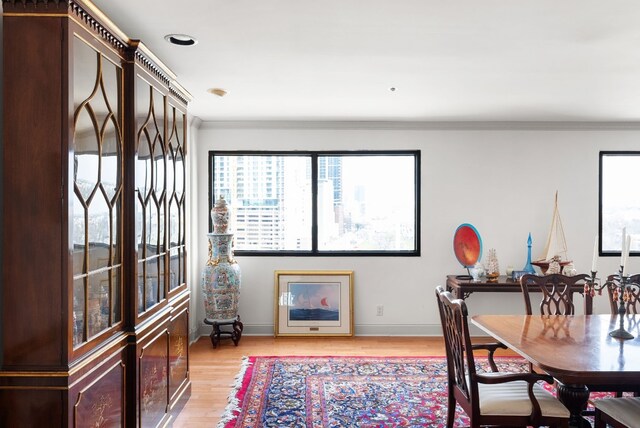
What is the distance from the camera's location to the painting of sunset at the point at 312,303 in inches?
217

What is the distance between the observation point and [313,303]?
18.1 ft

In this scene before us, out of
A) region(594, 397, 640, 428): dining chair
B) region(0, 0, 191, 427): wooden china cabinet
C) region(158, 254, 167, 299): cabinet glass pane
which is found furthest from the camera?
region(158, 254, 167, 299): cabinet glass pane

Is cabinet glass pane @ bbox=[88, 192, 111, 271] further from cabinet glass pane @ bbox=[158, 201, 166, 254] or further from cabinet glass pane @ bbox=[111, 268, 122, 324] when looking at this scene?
cabinet glass pane @ bbox=[158, 201, 166, 254]

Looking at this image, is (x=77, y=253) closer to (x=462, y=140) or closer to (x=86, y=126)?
(x=86, y=126)

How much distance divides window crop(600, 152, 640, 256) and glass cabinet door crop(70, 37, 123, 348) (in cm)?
536

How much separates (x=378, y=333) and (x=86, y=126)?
4.28m

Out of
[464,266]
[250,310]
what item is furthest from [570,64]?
[250,310]

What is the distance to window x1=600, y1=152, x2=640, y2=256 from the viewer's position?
5.64m

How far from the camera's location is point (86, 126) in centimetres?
205

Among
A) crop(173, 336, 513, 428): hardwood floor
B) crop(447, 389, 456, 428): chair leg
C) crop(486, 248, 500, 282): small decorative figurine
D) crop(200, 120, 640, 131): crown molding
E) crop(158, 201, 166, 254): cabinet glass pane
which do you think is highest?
crop(200, 120, 640, 131): crown molding

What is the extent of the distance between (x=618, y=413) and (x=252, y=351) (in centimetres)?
336

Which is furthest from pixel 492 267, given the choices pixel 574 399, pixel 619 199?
pixel 574 399

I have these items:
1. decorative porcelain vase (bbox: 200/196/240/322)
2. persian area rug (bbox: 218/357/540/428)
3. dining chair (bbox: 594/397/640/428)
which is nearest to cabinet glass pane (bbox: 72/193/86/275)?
persian area rug (bbox: 218/357/540/428)

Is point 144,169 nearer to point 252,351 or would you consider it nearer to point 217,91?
point 217,91
